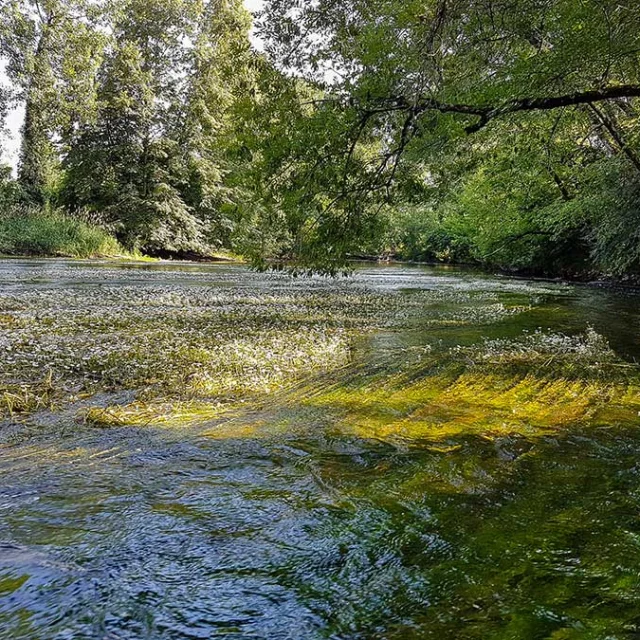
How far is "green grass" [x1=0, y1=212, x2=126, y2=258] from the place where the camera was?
25.2m

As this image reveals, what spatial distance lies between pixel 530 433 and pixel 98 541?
272 centimetres

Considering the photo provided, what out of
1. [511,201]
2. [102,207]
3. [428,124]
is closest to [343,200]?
[428,124]

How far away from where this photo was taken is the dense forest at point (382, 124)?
6.53 m

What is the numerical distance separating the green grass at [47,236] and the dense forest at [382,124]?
8cm

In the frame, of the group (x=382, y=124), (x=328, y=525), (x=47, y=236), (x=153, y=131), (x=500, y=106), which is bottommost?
(x=328, y=525)

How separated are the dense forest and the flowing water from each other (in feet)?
12.5

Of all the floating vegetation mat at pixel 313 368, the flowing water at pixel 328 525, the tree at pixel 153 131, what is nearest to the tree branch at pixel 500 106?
the floating vegetation mat at pixel 313 368

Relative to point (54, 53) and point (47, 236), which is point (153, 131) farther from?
point (47, 236)

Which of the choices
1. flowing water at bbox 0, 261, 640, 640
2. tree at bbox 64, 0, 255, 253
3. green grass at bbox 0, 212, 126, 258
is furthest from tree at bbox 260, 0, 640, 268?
tree at bbox 64, 0, 255, 253

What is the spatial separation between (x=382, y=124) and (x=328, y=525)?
5.79 m

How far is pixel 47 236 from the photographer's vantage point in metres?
25.8

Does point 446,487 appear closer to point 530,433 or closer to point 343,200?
point 530,433

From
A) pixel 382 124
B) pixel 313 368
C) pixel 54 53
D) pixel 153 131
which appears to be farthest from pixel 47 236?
pixel 313 368

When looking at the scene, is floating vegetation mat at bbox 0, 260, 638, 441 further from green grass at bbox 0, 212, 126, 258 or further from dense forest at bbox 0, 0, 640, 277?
green grass at bbox 0, 212, 126, 258
